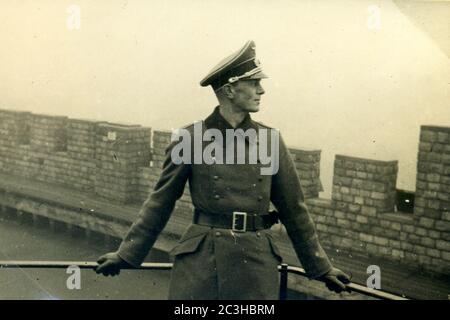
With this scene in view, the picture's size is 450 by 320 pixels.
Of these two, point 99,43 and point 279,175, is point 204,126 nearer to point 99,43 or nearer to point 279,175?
point 279,175

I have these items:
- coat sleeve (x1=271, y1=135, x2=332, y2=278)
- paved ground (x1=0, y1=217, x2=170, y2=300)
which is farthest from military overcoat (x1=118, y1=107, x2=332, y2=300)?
paved ground (x1=0, y1=217, x2=170, y2=300)

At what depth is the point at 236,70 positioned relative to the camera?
9.15ft

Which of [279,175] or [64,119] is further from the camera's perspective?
[64,119]

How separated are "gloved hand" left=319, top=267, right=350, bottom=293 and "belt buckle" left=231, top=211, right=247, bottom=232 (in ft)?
1.37

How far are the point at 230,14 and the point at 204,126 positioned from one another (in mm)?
6168

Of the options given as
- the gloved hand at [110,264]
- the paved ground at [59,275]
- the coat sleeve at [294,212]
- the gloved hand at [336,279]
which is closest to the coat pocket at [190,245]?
the gloved hand at [110,264]

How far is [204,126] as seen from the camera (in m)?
2.85

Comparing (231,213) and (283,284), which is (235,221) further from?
(283,284)

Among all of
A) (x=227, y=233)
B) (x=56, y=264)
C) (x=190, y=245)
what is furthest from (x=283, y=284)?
(x=56, y=264)

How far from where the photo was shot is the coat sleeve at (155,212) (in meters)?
2.81

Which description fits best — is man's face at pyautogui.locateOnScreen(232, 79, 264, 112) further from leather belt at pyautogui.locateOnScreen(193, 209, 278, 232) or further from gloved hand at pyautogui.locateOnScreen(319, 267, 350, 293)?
gloved hand at pyautogui.locateOnScreen(319, 267, 350, 293)

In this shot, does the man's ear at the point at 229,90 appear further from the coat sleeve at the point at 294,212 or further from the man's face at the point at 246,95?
the coat sleeve at the point at 294,212

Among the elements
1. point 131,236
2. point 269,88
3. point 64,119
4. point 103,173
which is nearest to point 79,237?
point 103,173

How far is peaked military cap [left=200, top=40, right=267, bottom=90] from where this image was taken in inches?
109
